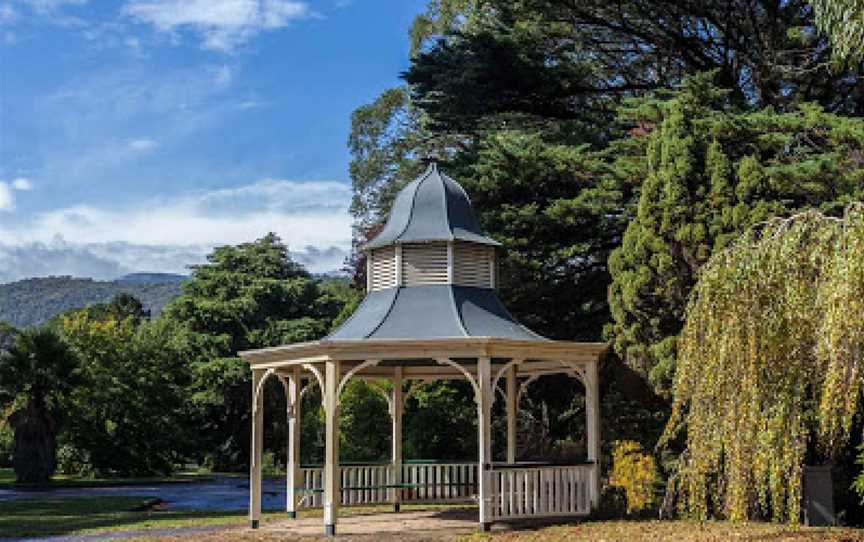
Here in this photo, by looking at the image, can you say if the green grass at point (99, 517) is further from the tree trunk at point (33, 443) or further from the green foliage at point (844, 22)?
the green foliage at point (844, 22)

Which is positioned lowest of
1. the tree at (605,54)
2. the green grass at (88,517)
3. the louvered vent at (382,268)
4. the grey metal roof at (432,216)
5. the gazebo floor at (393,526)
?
the green grass at (88,517)

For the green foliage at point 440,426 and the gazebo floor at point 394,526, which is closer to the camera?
the gazebo floor at point 394,526

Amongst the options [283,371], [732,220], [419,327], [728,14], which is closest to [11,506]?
[283,371]

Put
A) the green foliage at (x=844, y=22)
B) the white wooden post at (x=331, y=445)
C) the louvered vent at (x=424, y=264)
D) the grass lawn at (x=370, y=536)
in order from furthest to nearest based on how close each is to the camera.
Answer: the louvered vent at (x=424, y=264) → the white wooden post at (x=331, y=445) → the green foliage at (x=844, y=22) → the grass lawn at (x=370, y=536)

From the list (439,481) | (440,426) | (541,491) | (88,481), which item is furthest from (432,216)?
(88,481)

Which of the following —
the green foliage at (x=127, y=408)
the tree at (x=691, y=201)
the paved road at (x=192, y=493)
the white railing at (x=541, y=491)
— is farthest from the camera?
the green foliage at (x=127, y=408)

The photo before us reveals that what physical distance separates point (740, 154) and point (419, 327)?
7214mm

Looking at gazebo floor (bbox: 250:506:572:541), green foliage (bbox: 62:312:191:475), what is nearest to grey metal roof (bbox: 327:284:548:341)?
gazebo floor (bbox: 250:506:572:541)

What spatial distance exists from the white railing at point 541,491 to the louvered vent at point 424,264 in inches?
136

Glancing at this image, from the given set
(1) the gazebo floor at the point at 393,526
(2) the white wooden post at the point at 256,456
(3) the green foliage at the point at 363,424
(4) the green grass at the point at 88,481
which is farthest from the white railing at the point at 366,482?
(4) the green grass at the point at 88,481

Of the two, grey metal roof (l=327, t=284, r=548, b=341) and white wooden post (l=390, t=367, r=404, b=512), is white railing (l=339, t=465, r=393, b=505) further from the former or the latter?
grey metal roof (l=327, t=284, r=548, b=341)

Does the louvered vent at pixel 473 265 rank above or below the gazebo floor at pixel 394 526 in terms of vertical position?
above

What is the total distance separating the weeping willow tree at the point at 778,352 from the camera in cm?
915

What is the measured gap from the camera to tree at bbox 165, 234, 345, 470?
3859cm
